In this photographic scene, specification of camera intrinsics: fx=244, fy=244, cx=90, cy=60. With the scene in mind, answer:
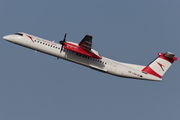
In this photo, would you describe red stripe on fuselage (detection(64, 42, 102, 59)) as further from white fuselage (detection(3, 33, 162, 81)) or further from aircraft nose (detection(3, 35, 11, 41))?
aircraft nose (detection(3, 35, 11, 41))

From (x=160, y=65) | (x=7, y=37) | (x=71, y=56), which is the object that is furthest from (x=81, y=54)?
(x=160, y=65)

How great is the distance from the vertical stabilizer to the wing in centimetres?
910

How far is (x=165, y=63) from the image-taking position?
115ft

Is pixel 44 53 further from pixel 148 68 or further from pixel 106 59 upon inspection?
pixel 148 68

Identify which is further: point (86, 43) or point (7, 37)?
point (7, 37)

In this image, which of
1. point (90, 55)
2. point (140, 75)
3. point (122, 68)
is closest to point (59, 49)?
point (90, 55)

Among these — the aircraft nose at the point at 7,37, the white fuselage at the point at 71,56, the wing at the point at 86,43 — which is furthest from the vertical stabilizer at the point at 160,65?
the aircraft nose at the point at 7,37

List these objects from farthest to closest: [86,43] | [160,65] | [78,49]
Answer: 1. [160,65]
2. [78,49]
3. [86,43]

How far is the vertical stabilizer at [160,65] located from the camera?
34684 mm

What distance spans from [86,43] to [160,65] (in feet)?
39.1

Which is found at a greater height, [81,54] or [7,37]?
[7,37]

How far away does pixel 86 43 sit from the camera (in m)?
30.4

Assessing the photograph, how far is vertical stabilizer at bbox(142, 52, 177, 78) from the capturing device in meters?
34.7

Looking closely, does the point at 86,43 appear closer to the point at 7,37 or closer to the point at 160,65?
the point at 7,37
